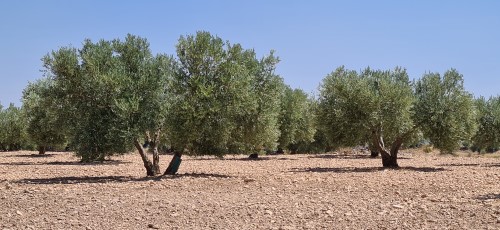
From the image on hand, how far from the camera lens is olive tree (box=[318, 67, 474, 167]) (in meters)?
29.9

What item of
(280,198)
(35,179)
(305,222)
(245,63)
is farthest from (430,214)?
(35,179)

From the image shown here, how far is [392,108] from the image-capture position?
97.7ft

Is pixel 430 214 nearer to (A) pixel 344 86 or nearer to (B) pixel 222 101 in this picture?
(B) pixel 222 101

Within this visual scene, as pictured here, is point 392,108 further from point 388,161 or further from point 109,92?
point 109,92

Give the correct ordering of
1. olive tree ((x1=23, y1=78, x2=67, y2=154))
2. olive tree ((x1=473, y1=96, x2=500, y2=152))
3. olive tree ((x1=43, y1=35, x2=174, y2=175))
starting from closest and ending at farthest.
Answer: olive tree ((x1=43, y1=35, x2=174, y2=175)) < olive tree ((x1=473, y1=96, x2=500, y2=152)) < olive tree ((x1=23, y1=78, x2=67, y2=154))

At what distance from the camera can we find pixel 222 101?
78.1 feet

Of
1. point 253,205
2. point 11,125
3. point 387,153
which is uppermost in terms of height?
point 11,125

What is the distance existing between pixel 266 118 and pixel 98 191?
1021 centimetres

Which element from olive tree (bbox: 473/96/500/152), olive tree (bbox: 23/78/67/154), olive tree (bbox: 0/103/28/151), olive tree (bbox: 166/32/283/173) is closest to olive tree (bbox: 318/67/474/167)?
olive tree (bbox: 166/32/283/173)

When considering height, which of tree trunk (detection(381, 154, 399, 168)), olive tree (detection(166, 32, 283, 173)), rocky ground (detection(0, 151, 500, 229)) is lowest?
rocky ground (detection(0, 151, 500, 229))

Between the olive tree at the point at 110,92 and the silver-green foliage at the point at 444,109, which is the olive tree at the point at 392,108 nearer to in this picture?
A: the silver-green foliage at the point at 444,109

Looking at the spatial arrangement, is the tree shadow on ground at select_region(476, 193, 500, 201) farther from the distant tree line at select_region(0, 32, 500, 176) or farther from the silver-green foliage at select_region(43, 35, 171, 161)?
the silver-green foliage at select_region(43, 35, 171, 161)

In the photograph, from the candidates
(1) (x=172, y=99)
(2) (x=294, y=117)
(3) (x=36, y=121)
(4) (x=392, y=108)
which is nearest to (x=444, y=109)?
(4) (x=392, y=108)

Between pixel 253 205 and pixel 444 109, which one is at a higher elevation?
pixel 444 109
